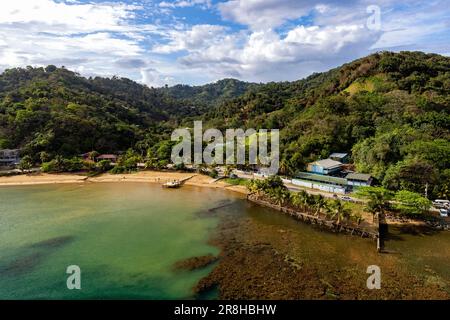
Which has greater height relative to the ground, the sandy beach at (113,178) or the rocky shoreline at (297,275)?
the sandy beach at (113,178)

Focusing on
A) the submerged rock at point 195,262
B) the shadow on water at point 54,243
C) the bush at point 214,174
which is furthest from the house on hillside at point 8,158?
the submerged rock at point 195,262

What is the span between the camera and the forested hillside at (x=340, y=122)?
1563 inches

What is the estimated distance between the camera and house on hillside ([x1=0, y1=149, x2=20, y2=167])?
6341cm

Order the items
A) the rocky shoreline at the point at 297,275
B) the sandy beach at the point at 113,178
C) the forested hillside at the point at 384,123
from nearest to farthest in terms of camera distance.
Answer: the rocky shoreline at the point at 297,275
the forested hillside at the point at 384,123
the sandy beach at the point at 113,178

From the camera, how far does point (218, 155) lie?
195ft

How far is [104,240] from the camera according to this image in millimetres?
29359

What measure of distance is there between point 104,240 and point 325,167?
32913 mm

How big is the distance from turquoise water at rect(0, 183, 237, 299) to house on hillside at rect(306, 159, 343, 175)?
1546 cm

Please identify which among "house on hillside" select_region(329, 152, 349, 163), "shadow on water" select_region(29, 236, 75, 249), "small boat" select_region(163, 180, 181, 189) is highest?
"house on hillside" select_region(329, 152, 349, 163)

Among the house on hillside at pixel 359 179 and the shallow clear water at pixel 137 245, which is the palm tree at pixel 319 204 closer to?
the shallow clear water at pixel 137 245

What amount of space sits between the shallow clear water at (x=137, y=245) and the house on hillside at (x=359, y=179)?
1059cm

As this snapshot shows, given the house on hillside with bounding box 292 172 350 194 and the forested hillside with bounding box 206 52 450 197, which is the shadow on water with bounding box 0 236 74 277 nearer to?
the house on hillside with bounding box 292 172 350 194

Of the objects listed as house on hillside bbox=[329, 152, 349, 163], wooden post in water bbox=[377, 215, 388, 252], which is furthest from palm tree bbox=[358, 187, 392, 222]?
house on hillside bbox=[329, 152, 349, 163]

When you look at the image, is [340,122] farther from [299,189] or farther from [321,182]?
[299,189]
